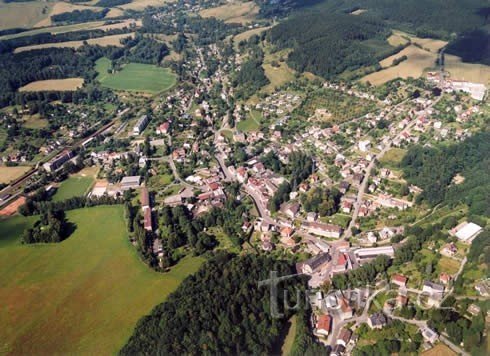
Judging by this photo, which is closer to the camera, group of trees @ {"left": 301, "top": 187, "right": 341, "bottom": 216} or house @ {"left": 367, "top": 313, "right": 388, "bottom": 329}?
house @ {"left": 367, "top": 313, "right": 388, "bottom": 329}

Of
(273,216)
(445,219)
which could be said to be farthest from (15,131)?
(445,219)

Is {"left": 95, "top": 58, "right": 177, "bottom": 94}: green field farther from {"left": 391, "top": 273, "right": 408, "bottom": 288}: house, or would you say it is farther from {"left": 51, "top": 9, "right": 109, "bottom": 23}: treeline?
{"left": 391, "top": 273, "right": 408, "bottom": 288}: house

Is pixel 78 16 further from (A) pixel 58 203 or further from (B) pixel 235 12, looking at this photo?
(A) pixel 58 203

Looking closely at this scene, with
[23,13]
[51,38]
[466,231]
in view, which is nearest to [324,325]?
[466,231]

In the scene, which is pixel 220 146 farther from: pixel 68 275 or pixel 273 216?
pixel 68 275

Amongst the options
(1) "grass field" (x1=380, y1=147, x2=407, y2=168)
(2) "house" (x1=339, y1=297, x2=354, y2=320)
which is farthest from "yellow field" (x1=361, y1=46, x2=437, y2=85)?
(2) "house" (x1=339, y1=297, x2=354, y2=320)
